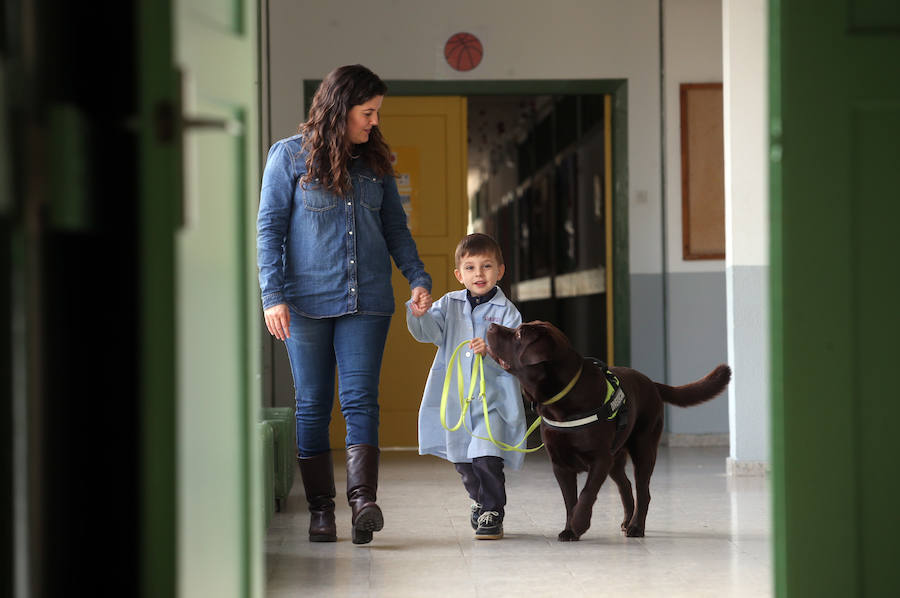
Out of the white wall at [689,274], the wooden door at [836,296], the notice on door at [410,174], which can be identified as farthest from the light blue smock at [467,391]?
the white wall at [689,274]

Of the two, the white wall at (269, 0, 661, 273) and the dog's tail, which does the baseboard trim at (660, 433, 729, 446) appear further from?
the dog's tail

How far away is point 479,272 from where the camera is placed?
3461mm

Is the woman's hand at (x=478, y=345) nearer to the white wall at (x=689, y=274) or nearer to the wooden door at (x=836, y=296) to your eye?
the wooden door at (x=836, y=296)

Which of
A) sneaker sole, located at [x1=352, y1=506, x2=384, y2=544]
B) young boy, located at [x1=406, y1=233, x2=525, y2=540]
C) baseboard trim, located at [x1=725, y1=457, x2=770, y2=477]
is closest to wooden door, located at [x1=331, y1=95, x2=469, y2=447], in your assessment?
baseboard trim, located at [x1=725, y1=457, x2=770, y2=477]

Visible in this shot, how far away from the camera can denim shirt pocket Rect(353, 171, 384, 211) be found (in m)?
3.26

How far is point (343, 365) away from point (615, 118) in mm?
3516

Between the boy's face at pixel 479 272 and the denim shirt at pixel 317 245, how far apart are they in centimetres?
→ 32

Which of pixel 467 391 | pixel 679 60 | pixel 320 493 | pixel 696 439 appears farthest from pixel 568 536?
pixel 679 60

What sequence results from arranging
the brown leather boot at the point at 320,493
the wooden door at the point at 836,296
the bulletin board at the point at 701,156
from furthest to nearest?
the bulletin board at the point at 701,156 → the brown leather boot at the point at 320,493 → the wooden door at the point at 836,296

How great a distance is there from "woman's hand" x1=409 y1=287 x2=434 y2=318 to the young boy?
0.07 metres

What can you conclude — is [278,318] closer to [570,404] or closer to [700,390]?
[570,404]

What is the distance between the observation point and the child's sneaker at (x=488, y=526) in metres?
3.37

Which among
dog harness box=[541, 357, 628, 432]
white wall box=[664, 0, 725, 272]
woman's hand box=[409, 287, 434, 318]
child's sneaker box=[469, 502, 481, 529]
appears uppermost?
white wall box=[664, 0, 725, 272]

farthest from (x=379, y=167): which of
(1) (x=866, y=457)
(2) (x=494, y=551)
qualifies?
(1) (x=866, y=457)
